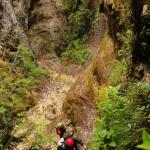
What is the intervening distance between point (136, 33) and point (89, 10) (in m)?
16.0

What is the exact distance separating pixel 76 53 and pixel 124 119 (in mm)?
16107

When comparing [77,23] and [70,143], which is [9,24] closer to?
[77,23]

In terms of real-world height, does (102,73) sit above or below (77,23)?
above

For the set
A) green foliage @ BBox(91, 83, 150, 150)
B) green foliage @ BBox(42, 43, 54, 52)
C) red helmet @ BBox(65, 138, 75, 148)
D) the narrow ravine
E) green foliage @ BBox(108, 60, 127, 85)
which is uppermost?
green foliage @ BBox(91, 83, 150, 150)

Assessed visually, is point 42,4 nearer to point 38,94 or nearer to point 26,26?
point 26,26

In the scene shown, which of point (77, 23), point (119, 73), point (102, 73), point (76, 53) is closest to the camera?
point (119, 73)

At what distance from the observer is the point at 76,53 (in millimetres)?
21766

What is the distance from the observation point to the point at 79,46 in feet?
74.1

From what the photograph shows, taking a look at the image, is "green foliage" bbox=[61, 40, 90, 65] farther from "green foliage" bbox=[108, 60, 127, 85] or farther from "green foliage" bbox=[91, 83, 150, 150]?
"green foliage" bbox=[91, 83, 150, 150]

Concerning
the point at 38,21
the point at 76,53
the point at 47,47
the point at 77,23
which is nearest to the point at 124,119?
the point at 76,53

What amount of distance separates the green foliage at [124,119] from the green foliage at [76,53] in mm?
14466

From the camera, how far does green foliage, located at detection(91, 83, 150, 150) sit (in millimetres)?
5359

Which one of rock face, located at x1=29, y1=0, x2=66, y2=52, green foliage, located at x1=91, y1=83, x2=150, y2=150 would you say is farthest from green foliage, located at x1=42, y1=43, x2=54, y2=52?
green foliage, located at x1=91, y1=83, x2=150, y2=150

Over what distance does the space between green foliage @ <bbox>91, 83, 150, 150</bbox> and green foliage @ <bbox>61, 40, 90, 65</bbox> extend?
1447 centimetres
